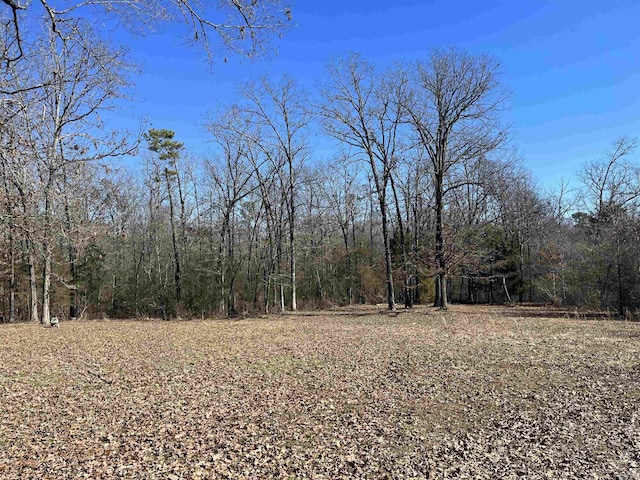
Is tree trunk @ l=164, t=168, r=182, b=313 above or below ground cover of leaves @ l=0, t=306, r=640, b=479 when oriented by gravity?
above

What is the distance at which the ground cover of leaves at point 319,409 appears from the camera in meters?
3.87

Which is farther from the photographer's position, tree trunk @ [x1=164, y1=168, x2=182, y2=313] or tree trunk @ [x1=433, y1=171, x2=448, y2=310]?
tree trunk @ [x1=164, y1=168, x2=182, y2=313]

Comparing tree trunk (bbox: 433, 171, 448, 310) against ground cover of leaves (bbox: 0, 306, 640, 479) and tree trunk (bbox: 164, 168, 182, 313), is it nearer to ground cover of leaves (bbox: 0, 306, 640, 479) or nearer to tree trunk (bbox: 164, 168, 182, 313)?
ground cover of leaves (bbox: 0, 306, 640, 479)

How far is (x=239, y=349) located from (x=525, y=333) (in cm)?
804

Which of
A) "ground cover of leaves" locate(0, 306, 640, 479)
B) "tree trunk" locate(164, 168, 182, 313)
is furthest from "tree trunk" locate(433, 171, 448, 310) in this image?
"tree trunk" locate(164, 168, 182, 313)

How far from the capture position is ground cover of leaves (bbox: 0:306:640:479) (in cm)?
387

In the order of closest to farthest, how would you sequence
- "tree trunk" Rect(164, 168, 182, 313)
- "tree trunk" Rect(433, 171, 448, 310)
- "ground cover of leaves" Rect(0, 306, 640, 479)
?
1. "ground cover of leaves" Rect(0, 306, 640, 479)
2. "tree trunk" Rect(433, 171, 448, 310)
3. "tree trunk" Rect(164, 168, 182, 313)

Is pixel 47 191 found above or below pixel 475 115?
below

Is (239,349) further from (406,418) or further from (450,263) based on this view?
(450,263)

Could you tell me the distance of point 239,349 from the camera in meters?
9.46

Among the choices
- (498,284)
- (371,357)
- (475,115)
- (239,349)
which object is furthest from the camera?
(498,284)

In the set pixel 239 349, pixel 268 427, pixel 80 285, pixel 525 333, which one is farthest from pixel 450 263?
pixel 80 285

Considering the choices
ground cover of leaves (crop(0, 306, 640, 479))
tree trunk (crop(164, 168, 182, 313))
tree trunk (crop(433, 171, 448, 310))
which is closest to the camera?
ground cover of leaves (crop(0, 306, 640, 479))

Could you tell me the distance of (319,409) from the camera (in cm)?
540
